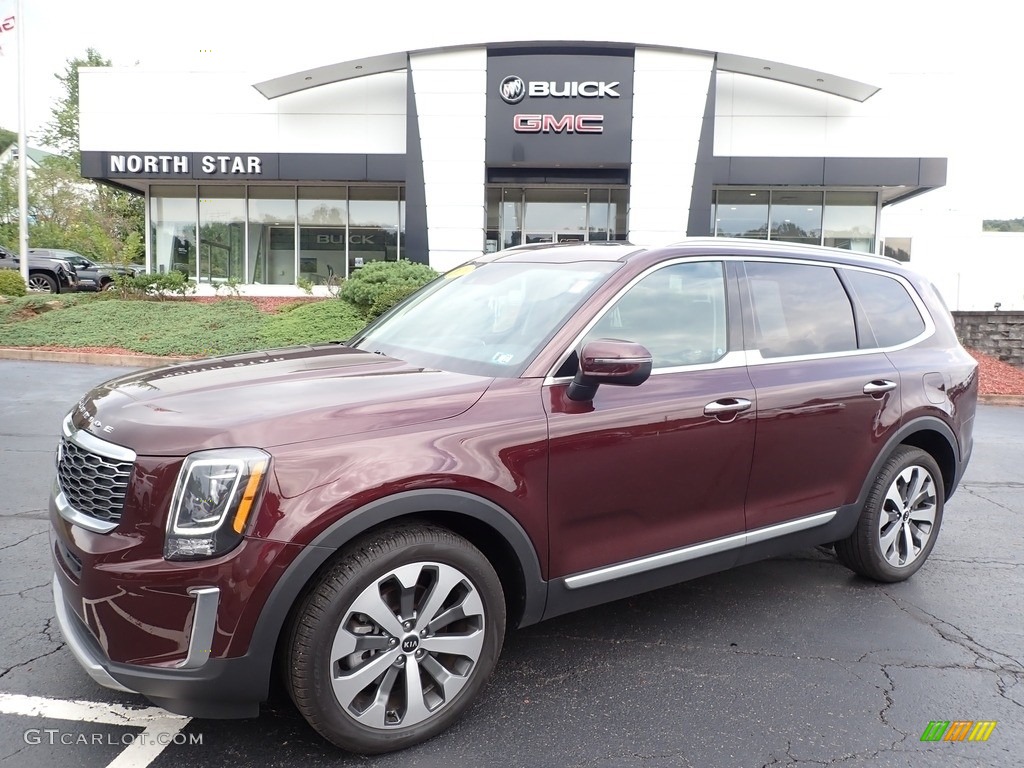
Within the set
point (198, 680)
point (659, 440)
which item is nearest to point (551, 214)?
point (659, 440)

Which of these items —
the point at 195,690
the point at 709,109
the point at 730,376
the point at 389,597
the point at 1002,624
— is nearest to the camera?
the point at 195,690

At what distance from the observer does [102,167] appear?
73.6ft

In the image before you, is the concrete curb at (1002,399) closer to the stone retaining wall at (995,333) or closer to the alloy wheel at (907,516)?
the stone retaining wall at (995,333)

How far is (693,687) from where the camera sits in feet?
10.2

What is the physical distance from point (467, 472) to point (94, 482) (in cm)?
122

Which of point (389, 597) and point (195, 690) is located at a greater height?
point (389, 597)

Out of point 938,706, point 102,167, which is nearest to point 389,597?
point 938,706

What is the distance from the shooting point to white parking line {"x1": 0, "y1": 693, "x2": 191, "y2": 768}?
262 centimetres

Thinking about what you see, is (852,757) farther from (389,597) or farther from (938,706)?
(389,597)

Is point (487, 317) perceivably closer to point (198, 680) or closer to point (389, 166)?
point (198, 680)

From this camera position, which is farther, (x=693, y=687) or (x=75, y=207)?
(x=75, y=207)

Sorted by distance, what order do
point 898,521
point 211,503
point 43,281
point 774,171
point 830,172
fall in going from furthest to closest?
point 43,281 < point 774,171 < point 830,172 < point 898,521 < point 211,503

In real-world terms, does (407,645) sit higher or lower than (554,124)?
lower

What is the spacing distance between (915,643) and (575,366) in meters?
2.18
